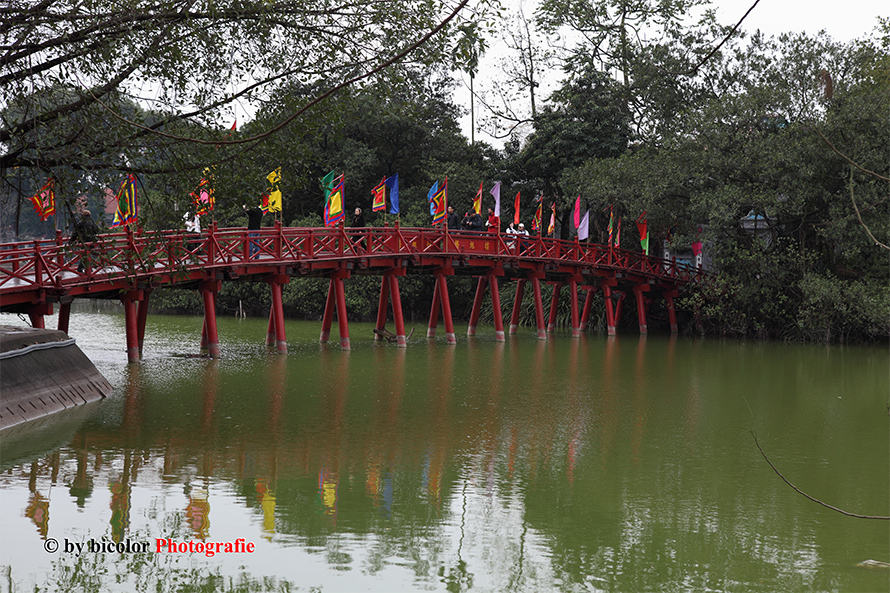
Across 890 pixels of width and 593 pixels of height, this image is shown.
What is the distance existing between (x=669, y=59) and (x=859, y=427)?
26.9 m

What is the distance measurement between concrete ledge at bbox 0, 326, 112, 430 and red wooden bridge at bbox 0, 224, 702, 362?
4.51 ft

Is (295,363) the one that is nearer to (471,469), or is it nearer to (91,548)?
(471,469)

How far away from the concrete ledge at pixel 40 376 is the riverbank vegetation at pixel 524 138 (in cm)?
201

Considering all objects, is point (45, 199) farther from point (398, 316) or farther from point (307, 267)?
point (398, 316)

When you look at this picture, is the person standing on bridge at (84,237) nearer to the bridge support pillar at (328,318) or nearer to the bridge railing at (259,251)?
the bridge railing at (259,251)

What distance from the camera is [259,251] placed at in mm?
23109

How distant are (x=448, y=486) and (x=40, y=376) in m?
6.75

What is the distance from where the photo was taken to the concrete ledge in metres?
11.9

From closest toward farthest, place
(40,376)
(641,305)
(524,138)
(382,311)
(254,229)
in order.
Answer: (40,376)
(254,229)
(382,311)
(641,305)
(524,138)

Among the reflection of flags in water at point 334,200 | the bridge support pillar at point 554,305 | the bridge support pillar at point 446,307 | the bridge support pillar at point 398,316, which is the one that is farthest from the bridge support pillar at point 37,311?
the bridge support pillar at point 554,305

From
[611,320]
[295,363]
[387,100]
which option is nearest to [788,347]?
[611,320]

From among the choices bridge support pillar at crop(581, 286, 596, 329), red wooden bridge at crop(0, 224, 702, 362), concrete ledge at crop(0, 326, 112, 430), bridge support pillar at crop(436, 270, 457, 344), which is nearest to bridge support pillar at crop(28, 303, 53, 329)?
red wooden bridge at crop(0, 224, 702, 362)

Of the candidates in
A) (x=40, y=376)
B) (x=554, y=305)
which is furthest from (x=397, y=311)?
(x=40, y=376)

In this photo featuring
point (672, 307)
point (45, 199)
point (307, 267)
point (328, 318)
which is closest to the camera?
point (45, 199)
